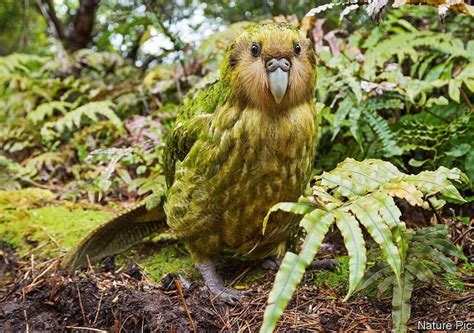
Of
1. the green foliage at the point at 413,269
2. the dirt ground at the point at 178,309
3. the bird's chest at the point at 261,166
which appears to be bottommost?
the dirt ground at the point at 178,309

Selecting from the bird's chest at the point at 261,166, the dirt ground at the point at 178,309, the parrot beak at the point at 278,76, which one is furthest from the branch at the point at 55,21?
the parrot beak at the point at 278,76

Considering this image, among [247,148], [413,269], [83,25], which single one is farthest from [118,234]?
[83,25]

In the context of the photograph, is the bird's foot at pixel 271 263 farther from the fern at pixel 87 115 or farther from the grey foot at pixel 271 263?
the fern at pixel 87 115

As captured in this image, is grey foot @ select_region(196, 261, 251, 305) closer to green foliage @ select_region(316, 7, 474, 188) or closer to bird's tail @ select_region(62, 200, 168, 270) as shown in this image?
bird's tail @ select_region(62, 200, 168, 270)

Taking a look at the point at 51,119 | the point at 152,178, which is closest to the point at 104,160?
the point at 152,178

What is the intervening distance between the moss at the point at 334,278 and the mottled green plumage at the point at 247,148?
1.10ft

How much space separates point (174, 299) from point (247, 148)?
965 mm

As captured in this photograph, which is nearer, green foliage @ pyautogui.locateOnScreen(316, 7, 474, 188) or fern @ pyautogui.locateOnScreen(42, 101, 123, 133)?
green foliage @ pyautogui.locateOnScreen(316, 7, 474, 188)

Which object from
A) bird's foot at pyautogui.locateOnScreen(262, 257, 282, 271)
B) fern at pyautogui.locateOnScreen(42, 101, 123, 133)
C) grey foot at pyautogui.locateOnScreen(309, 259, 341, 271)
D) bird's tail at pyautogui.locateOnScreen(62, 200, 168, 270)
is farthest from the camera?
fern at pyautogui.locateOnScreen(42, 101, 123, 133)

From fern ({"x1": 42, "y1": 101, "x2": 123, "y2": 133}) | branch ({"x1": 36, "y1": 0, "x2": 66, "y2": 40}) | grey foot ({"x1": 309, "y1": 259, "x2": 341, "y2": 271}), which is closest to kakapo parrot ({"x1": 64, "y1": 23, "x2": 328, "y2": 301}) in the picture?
grey foot ({"x1": 309, "y1": 259, "x2": 341, "y2": 271})

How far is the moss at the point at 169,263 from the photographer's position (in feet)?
10.9

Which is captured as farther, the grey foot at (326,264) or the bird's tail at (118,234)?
the bird's tail at (118,234)

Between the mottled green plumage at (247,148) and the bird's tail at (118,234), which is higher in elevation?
the mottled green plumage at (247,148)

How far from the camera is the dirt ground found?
2.27m
